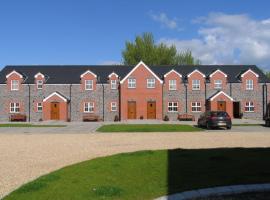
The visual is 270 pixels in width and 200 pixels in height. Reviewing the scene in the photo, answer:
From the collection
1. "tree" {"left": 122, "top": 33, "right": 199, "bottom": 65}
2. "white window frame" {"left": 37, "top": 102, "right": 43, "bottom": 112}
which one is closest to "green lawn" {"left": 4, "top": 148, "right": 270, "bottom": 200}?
"white window frame" {"left": 37, "top": 102, "right": 43, "bottom": 112}

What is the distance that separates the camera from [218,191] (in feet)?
27.0

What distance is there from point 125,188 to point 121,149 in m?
9.22

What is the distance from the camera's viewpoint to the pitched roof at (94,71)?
5584cm

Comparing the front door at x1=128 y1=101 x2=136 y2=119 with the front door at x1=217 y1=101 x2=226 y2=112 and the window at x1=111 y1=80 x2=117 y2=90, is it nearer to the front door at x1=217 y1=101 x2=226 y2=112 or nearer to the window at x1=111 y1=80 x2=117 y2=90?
the window at x1=111 y1=80 x2=117 y2=90

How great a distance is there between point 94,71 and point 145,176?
48.0 m

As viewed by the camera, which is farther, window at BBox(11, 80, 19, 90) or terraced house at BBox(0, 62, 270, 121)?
window at BBox(11, 80, 19, 90)

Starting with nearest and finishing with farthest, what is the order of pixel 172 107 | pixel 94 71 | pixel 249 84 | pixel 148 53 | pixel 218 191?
pixel 218 191 < pixel 172 107 < pixel 249 84 < pixel 94 71 < pixel 148 53

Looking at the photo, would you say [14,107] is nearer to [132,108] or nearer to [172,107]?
[132,108]

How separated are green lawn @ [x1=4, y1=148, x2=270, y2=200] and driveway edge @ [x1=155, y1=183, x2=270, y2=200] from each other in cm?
43

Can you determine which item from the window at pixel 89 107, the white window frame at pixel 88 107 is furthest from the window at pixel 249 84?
the window at pixel 89 107

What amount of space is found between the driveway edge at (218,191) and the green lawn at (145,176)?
0.43m

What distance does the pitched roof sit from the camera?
55844 millimetres

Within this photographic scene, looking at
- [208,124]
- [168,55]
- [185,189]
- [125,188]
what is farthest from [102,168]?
[168,55]

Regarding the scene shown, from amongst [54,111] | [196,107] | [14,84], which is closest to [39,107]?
[54,111]
